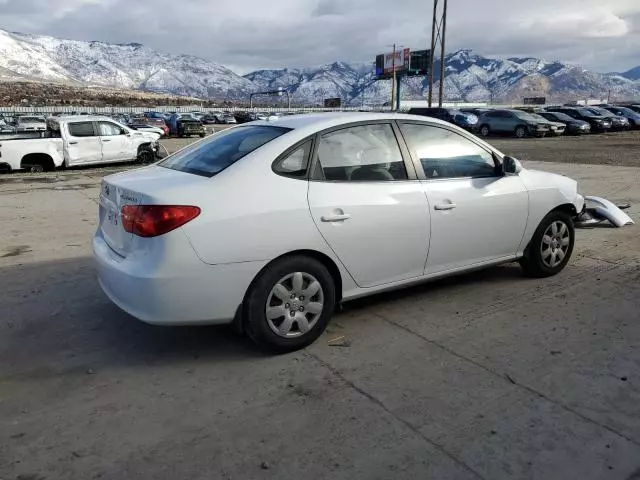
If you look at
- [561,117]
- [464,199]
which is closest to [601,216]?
[464,199]

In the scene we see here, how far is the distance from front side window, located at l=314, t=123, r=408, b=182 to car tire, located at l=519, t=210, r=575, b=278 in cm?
167

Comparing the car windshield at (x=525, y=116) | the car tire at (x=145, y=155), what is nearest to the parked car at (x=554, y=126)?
the car windshield at (x=525, y=116)

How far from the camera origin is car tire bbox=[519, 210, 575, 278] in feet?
16.9

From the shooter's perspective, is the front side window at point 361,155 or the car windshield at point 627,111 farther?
the car windshield at point 627,111

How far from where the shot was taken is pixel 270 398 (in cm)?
328

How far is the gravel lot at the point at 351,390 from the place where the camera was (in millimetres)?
2717

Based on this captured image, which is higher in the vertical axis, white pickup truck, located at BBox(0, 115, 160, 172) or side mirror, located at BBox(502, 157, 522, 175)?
side mirror, located at BBox(502, 157, 522, 175)

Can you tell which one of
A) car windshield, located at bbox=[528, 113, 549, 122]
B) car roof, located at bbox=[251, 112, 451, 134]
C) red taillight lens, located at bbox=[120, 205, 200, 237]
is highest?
car windshield, located at bbox=[528, 113, 549, 122]

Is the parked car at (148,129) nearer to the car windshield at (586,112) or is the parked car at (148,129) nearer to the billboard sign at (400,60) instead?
the car windshield at (586,112)

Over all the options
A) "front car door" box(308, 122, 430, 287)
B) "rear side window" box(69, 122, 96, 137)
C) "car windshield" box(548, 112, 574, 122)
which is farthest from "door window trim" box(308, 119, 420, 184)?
"car windshield" box(548, 112, 574, 122)

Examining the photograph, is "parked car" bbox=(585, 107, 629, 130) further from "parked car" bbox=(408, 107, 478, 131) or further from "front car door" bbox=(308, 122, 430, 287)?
"front car door" bbox=(308, 122, 430, 287)

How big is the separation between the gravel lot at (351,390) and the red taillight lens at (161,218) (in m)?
0.93

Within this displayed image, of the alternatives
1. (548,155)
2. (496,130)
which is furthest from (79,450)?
(496,130)

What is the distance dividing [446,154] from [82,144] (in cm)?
1362
